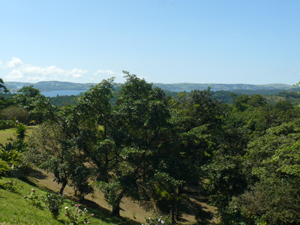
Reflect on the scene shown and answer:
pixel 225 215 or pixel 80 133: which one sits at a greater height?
pixel 80 133

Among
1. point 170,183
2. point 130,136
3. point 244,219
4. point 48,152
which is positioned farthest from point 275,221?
point 48,152

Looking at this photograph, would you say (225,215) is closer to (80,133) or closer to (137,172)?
(137,172)

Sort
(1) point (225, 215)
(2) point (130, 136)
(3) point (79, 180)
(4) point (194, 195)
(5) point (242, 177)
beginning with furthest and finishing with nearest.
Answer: (4) point (194, 195) < (5) point (242, 177) < (1) point (225, 215) < (2) point (130, 136) < (3) point (79, 180)

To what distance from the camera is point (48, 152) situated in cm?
1499

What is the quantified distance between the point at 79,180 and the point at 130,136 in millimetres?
3806

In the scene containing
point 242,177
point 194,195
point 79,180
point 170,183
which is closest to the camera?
point 170,183

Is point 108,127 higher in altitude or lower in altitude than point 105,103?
lower

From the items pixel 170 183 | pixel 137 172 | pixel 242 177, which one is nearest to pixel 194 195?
pixel 242 177

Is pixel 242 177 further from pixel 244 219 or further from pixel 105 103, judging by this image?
pixel 105 103

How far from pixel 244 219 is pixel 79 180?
1066 centimetres

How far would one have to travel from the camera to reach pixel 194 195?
80.5 feet

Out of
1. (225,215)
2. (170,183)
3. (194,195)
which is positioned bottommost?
(194,195)

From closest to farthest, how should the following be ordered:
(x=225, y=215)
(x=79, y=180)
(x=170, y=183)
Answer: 1. (x=170, y=183)
2. (x=79, y=180)
3. (x=225, y=215)

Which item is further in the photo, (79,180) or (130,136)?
(130,136)
